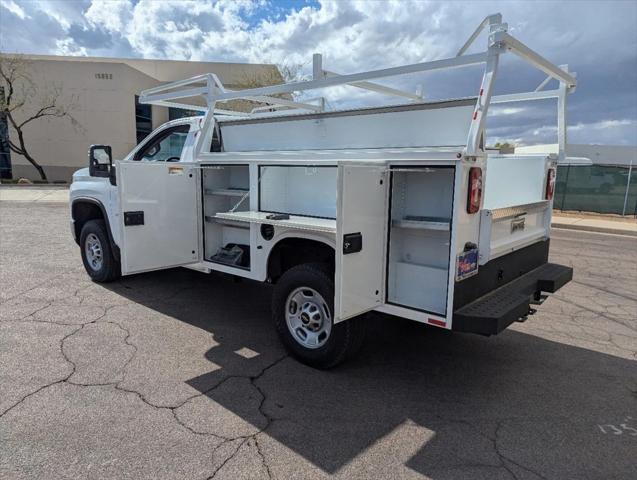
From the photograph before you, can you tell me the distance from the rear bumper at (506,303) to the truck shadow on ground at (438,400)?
0.66 metres

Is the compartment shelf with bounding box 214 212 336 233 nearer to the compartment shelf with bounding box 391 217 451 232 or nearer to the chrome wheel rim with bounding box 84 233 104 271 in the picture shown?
the compartment shelf with bounding box 391 217 451 232

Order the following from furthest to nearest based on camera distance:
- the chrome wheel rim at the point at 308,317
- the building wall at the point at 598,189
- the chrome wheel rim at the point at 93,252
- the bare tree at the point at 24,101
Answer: the bare tree at the point at 24,101 → the building wall at the point at 598,189 → the chrome wheel rim at the point at 93,252 → the chrome wheel rim at the point at 308,317

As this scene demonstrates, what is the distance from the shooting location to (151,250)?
16.3 ft

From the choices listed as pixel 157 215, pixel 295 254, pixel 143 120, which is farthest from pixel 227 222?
pixel 143 120

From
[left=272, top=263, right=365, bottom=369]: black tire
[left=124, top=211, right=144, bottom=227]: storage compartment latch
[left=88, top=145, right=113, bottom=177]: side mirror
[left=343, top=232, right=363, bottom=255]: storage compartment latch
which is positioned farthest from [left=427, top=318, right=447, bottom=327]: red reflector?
[left=88, top=145, right=113, bottom=177]: side mirror

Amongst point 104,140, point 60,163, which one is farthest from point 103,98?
point 60,163

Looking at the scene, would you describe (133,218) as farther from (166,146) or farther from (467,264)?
(467,264)

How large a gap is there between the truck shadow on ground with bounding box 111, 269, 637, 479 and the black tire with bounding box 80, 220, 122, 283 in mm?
1869

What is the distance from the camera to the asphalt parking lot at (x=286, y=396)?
9.30 feet

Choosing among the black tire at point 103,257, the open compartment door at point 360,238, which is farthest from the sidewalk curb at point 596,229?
the black tire at point 103,257

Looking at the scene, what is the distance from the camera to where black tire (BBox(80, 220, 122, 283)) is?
6.32 meters

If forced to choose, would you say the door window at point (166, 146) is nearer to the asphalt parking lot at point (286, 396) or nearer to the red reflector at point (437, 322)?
the asphalt parking lot at point (286, 396)

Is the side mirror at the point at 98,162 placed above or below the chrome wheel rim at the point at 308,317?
above

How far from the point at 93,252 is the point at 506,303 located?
547 centimetres
